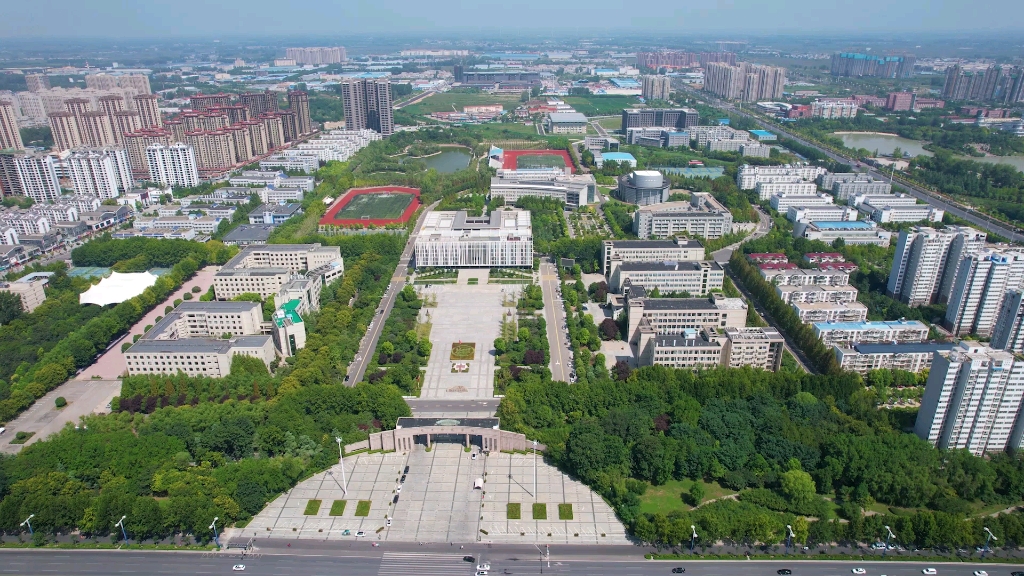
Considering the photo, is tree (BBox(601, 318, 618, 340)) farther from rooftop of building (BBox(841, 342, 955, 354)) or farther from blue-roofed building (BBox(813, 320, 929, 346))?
rooftop of building (BBox(841, 342, 955, 354))

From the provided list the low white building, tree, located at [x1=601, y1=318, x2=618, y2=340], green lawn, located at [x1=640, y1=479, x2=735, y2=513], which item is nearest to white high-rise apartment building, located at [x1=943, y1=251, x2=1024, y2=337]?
the low white building

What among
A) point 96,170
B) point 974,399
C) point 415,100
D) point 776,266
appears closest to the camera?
point 974,399

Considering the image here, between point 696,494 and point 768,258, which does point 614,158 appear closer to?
point 768,258

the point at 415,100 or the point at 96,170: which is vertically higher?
the point at 96,170

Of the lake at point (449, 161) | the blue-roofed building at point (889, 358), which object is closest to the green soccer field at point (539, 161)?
the lake at point (449, 161)

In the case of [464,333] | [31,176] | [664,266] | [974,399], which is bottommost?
[464,333]

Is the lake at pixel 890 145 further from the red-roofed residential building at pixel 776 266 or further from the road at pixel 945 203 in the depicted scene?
the red-roofed residential building at pixel 776 266

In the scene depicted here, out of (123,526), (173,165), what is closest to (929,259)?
(123,526)
